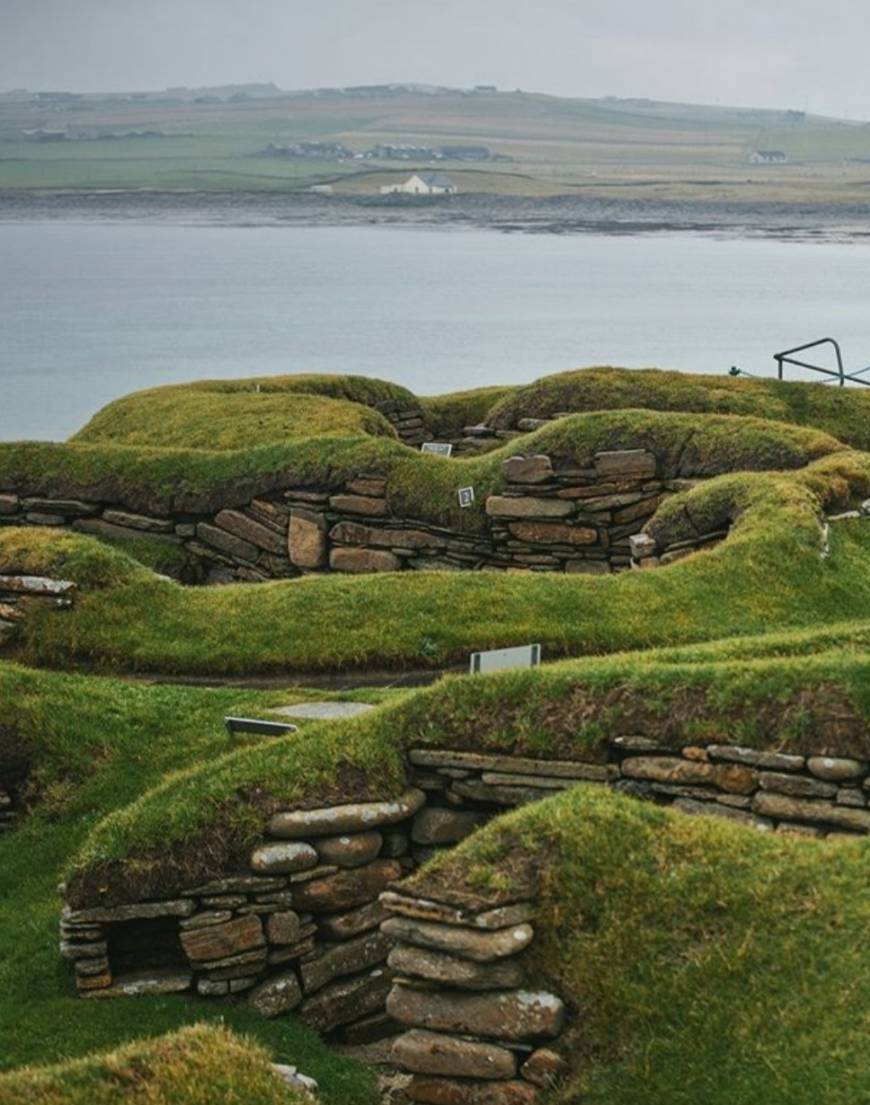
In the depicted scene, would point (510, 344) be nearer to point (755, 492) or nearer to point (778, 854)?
point (755, 492)

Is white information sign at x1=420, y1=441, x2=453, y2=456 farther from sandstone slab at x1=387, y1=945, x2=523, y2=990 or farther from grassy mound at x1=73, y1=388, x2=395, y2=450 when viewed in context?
sandstone slab at x1=387, y1=945, x2=523, y2=990

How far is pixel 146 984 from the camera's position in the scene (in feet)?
45.2

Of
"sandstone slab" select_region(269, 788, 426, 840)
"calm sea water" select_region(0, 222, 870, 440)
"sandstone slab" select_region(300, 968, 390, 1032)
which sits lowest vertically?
"calm sea water" select_region(0, 222, 870, 440)

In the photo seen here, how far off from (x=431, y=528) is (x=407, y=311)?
82.8m

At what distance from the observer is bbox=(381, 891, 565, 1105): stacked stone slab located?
38.0ft

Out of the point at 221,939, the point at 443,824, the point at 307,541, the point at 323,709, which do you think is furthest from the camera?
the point at 307,541

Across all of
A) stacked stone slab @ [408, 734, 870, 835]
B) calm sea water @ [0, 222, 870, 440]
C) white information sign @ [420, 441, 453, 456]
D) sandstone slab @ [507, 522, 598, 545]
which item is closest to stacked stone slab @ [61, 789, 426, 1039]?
stacked stone slab @ [408, 734, 870, 835]

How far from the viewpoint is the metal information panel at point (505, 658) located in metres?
16.8

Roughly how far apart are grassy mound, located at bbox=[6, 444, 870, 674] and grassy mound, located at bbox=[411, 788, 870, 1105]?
734 centimetres

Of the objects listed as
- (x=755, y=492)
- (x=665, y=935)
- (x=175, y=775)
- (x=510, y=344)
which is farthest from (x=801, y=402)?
(x=510, y=344)

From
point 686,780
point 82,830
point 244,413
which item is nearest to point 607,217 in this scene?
point 244,413

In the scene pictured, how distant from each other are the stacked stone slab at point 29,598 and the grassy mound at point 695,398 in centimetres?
1264

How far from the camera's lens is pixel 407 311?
108 meters

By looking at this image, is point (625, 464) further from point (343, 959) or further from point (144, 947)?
point (144, 947)
